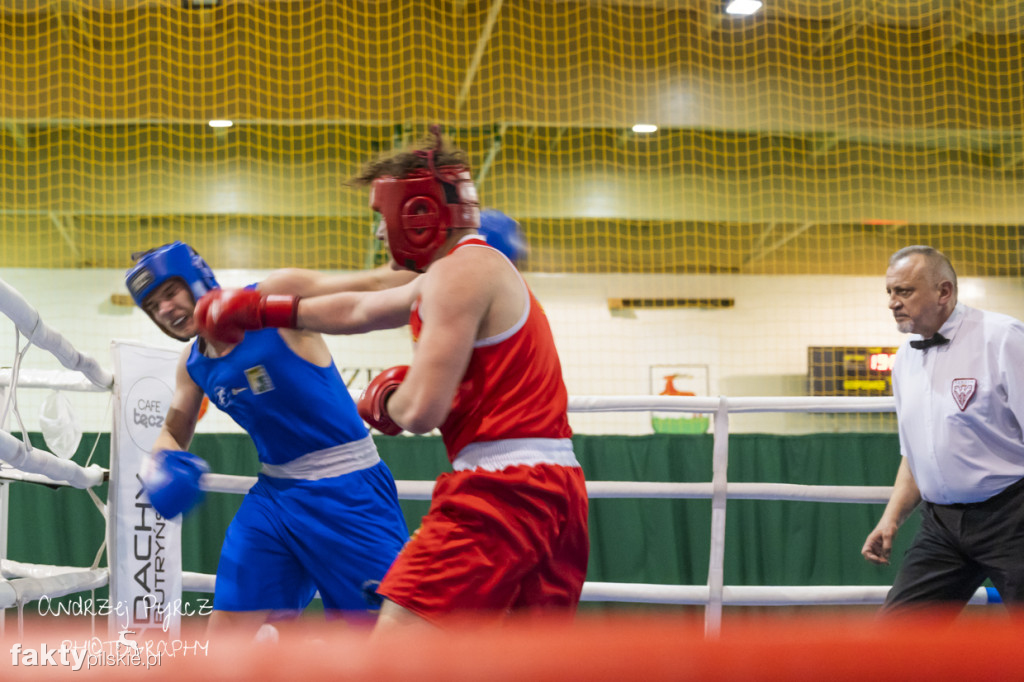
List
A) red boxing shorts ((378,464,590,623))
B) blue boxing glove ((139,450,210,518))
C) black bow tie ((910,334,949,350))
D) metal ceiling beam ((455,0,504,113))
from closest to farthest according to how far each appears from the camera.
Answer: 1. red boxing shorts ((378,464,590,623))
2. blue boxing glove ((139,450,210,518))
3. black bow tie ((910,334,949,350))
4. metal ceiling beam ((455,0,504,113))

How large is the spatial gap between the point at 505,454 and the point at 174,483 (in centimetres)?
103

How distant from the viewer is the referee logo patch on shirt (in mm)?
2469

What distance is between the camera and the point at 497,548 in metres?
1.48

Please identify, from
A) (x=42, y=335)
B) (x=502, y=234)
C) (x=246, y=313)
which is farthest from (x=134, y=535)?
(x=502, y=234)

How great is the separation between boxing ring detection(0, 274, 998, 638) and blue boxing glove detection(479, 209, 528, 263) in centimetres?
101

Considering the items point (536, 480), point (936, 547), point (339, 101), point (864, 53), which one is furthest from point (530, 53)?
point (536, 480)

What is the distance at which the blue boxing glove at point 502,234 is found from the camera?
2.10 meters

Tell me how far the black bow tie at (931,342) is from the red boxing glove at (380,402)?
67.0 inches

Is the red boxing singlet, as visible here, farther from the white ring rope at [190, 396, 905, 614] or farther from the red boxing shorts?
the white ring rope at [190, 396, 905, 614]

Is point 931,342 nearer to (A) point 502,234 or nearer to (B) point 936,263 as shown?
(B) point 936,263

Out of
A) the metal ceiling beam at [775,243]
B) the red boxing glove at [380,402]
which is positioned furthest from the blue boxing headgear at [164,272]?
the metal ceiling beam at [775,243]

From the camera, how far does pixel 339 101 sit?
6980 millimetres

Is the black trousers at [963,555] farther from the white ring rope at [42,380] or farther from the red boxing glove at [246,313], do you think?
the white ring rope at [42,380]

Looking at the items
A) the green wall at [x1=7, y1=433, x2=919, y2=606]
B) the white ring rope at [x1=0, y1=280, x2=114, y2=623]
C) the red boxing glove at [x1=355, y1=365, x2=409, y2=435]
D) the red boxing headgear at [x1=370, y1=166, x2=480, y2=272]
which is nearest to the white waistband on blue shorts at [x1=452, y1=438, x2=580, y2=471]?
the red boxing glove at [x1=355, y1=365, x2=409, y2=435]
